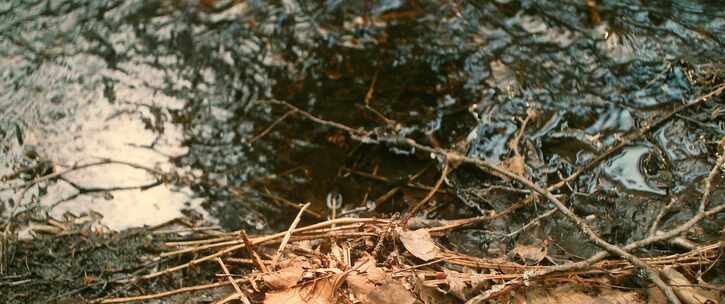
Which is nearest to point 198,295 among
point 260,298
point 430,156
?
point 260,298

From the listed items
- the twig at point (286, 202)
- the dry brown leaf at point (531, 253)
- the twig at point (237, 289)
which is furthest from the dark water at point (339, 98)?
the twig at point (237, 289)

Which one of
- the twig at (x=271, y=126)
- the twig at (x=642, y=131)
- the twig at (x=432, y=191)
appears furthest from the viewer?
the twig at (x=271, y=126)

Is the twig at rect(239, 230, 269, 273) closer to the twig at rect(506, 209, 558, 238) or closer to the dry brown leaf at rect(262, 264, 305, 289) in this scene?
the dry brown leaf at rect(262, 264, 305, 289)

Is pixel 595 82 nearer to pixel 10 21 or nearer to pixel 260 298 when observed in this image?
pixel 260 298

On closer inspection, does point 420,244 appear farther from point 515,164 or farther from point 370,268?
point 515,164

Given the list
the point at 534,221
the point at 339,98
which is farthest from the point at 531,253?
the point at 339,98

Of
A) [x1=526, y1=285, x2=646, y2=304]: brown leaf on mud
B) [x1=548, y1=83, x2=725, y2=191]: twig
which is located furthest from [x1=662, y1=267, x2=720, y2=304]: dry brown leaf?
[x1=548, y1=83, x2=725, y2=191]: twig

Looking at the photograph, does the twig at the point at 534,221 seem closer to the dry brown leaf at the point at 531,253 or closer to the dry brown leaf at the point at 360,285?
the dry brown leaf at the point at 531,253
